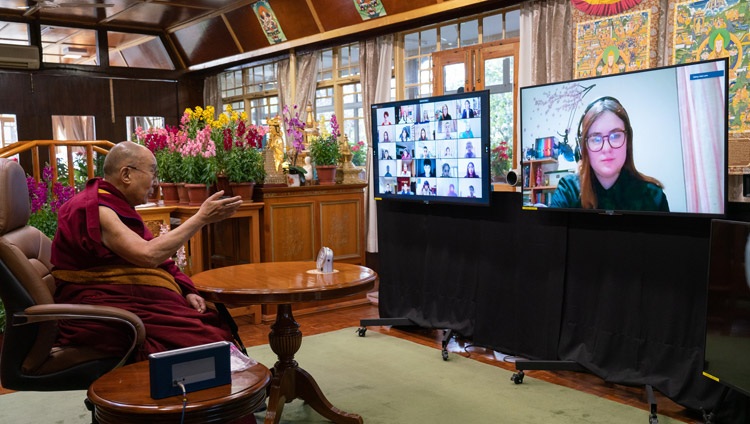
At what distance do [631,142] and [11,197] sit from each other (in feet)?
8.63

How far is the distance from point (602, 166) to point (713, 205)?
1.88ft

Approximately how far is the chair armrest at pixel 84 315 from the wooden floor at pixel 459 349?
1669mm

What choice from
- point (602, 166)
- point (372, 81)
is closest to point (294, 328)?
point (602, 166)

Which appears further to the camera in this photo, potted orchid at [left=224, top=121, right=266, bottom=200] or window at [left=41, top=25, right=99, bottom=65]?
window at [left=41, top=25, right=99, bottom=65]

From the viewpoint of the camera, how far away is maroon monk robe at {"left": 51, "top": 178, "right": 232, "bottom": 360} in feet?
7.47

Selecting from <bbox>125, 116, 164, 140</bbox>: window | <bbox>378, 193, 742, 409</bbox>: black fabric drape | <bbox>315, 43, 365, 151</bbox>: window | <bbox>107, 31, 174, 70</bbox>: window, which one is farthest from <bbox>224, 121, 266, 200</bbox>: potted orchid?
<bbox>107, 31, 174, 70</bbox>: window

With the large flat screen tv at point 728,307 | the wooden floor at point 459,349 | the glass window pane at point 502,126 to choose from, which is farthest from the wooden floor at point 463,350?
the glass window pane at point 502,126

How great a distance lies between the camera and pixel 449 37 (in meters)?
6.43

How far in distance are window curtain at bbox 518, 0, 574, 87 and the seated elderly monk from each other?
3.52 m

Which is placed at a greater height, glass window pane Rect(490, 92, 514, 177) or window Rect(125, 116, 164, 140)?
window Rect(125, 116, 164, 140)

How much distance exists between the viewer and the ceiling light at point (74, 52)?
30.9ft

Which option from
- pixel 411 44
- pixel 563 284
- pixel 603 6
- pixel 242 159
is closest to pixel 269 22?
pixel 411 44

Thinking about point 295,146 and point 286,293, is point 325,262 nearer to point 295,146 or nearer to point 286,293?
point 286,293

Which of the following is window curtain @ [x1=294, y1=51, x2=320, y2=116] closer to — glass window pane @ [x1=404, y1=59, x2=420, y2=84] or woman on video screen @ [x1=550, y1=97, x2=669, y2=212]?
glass window pane @ [x1=404, y1=59, x2=420, y2=84]
